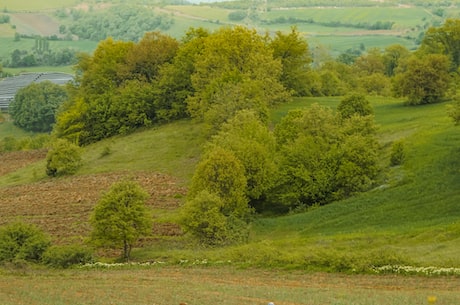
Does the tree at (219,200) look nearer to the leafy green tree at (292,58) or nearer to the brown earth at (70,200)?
the brown earth at (70,200)

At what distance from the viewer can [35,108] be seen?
14325 cm

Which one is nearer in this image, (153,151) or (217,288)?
(217,288)

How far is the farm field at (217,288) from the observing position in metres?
31.0

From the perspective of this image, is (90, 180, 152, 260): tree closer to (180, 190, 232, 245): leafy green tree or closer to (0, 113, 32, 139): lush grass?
(180, 190, 232, 245): leafy green tree

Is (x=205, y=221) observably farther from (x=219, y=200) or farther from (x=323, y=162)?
(x=323, y=162)

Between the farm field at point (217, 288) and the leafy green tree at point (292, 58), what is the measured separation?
55.2m

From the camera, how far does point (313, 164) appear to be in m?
A: 58.7

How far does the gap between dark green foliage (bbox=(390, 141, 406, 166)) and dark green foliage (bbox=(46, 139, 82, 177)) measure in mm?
30727

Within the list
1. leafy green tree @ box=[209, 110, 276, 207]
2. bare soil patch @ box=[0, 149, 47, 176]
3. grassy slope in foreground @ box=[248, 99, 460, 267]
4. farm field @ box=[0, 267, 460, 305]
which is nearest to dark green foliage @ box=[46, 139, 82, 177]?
bare soil patch @ box=[0, 149, 47, 176]

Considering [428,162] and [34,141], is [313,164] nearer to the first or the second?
[428,162]

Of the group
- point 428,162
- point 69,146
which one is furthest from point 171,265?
point 69,146

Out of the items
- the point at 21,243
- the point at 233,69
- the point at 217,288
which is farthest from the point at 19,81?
the point at 217,288

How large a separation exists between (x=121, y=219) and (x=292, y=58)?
5131 cm

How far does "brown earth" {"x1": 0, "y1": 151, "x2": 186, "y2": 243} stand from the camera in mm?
56031
